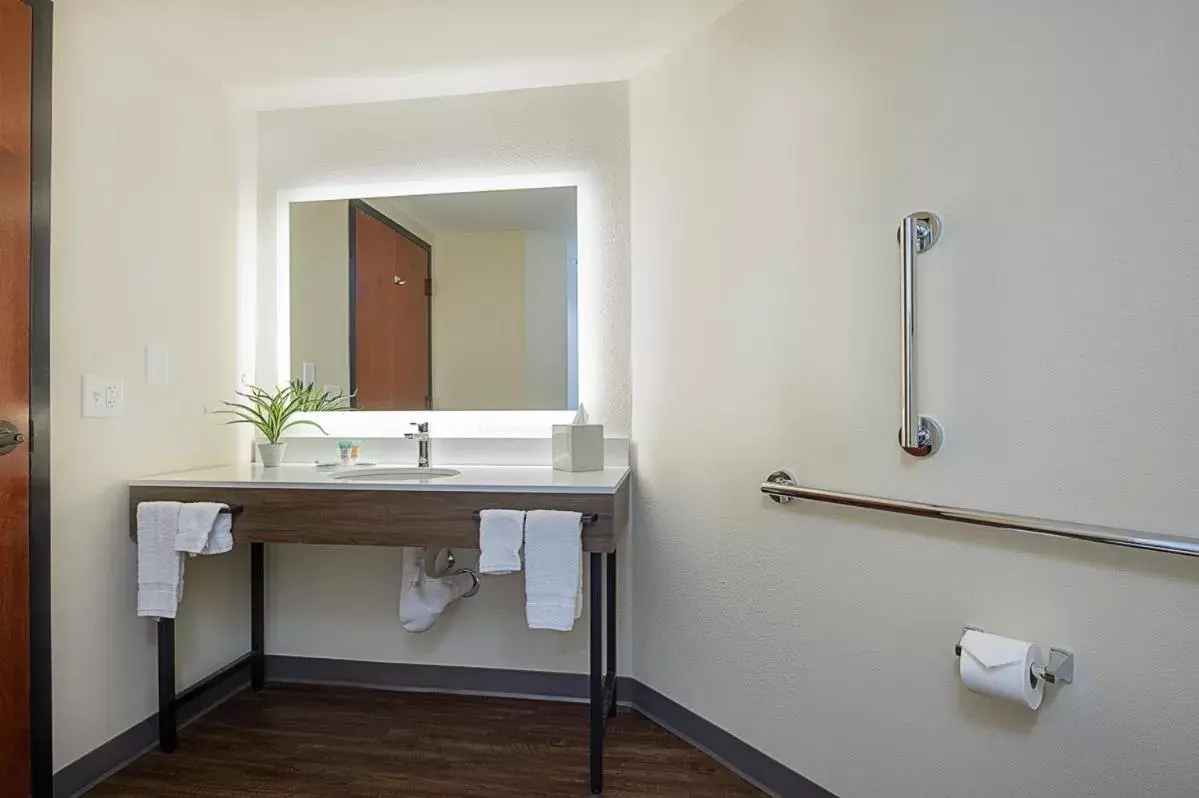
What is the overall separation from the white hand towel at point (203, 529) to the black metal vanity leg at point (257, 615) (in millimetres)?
568

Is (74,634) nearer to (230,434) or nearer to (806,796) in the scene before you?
(230,434)

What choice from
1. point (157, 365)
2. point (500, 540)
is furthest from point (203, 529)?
point (500, 540)

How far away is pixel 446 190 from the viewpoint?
2.43m

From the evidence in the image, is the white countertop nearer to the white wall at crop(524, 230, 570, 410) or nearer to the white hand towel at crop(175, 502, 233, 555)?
the white hand towel at crop(175, 502, 233, 555)

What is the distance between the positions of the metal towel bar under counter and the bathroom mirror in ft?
3.01

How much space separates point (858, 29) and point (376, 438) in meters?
1.88

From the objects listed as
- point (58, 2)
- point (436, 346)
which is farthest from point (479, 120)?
point (58, 2)

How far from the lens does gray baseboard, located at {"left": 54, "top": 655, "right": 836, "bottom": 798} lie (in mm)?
1726

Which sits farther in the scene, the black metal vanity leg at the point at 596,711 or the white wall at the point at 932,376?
the black metal vanity leg at the point at 596,711

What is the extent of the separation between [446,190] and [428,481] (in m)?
1.13

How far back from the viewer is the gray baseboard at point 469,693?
5.66 ft

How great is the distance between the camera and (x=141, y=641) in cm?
193

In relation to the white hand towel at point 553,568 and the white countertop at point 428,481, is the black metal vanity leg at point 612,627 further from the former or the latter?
the white hand towel at point 553,568

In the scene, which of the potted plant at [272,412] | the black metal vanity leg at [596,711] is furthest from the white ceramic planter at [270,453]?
the black metal vanity leg at [596,711]
